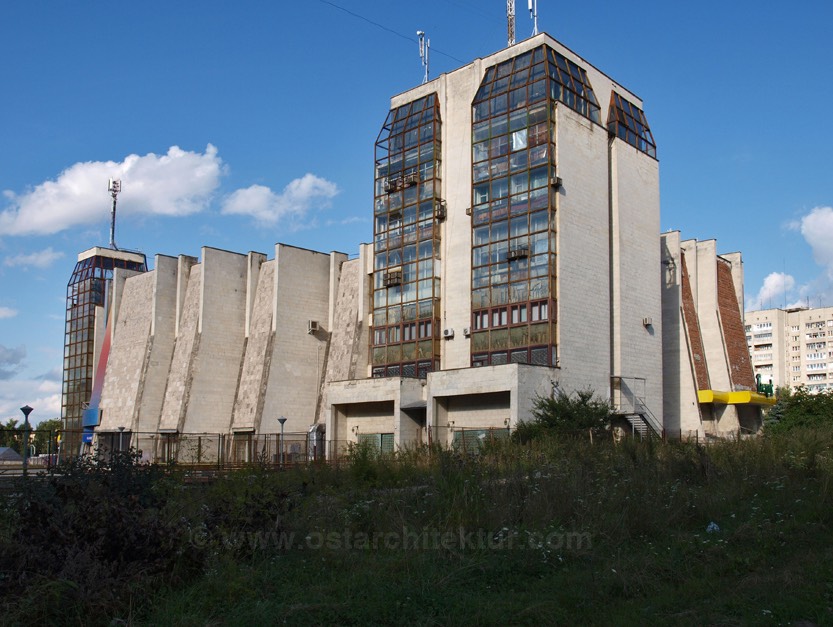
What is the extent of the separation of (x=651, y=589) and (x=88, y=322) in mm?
65977

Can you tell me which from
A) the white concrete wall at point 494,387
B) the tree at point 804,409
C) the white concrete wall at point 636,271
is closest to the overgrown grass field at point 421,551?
the white concrete wall at point 494,387

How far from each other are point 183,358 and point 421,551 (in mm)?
45565

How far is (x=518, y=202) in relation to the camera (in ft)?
124

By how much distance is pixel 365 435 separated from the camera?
41.7 metres

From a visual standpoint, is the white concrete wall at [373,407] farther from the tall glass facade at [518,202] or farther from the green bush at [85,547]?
the green bush at [85,547]

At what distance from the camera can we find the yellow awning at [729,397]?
45594 millimetres

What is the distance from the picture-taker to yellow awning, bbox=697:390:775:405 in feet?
150

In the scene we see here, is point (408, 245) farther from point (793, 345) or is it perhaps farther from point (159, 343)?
point (793, 345)

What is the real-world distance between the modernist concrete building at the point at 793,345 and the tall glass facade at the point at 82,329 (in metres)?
79.4

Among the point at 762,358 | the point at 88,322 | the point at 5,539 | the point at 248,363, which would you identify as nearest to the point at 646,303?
the point at 248,363

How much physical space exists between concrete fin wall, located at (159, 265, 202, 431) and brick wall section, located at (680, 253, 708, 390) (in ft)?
98.3

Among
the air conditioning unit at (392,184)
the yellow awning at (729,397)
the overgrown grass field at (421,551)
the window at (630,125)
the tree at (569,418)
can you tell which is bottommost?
the overgrown grass field at (421,551)

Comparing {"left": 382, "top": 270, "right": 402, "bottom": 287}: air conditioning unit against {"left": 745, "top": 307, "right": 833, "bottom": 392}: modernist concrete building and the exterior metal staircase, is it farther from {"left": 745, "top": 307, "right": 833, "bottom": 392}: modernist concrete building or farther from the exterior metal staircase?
{"left": 745, "top": 307, "right": 833, "bottom": 392}: modernist concrete building

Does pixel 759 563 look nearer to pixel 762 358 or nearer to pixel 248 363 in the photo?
pixel 248 363
